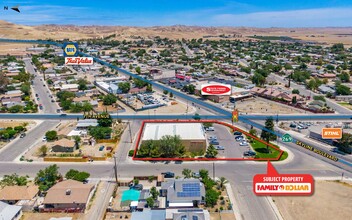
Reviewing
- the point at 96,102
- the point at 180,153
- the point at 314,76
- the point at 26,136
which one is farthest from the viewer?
the point at 314,76

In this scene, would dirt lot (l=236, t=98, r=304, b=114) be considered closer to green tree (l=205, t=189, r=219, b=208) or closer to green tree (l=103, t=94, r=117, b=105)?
green tree (l=103, t=94, r=117, b=105)

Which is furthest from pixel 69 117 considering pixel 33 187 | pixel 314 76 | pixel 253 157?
pixel 314 76

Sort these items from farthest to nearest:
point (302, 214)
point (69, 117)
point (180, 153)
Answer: point (69, 117), point (180, 153), point (302, 214)

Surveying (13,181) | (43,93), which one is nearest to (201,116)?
(13,181)

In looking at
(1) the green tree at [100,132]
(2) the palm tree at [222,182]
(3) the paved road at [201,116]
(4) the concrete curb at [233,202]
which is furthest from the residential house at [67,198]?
(3) the paved road at [201,116]

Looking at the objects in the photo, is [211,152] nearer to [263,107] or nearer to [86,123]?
[86,123]

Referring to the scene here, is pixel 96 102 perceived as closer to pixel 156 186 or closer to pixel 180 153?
pixel 180 153

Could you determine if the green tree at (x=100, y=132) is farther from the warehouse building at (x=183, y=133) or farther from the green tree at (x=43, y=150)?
the green tree at (x=43, y=150)
